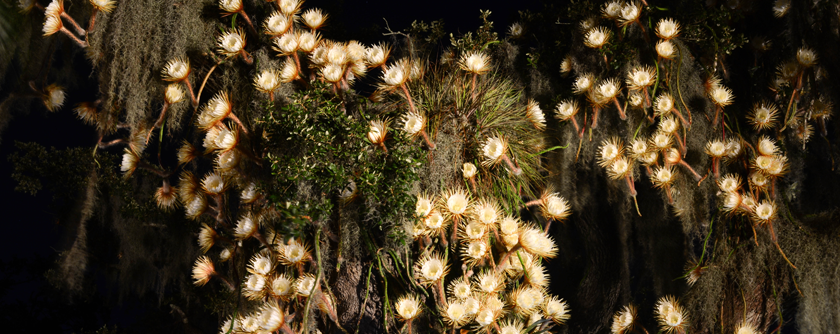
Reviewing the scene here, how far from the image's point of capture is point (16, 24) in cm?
156

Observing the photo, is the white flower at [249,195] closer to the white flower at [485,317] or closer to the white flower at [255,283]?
the white flower at [255,283]

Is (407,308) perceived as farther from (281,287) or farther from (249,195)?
(249,195)

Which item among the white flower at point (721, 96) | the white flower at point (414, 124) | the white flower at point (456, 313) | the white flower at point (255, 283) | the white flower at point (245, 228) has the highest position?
the white flower at point (721, 96)

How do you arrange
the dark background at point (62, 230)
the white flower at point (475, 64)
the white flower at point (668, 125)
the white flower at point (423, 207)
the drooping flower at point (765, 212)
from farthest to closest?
1. the dark background at point (62, 230)
2. the white flower at point (668, 125)
3. the drooping flower at point (765, 212)
4. the white flower at point (475, 64)
5. the white flower at point (423, 207)

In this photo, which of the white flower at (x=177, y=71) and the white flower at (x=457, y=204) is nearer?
the white flower at (x=457, y=204)

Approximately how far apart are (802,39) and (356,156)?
136cm

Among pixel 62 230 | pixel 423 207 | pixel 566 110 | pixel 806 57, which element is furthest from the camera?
pixel 62 230

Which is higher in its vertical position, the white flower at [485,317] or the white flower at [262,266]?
the white flower at [485,317]

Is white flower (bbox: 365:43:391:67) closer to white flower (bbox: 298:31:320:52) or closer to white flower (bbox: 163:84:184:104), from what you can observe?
white flower (bbox: 298:31:320:52)

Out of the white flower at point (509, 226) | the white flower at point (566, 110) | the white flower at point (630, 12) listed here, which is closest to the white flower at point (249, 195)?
the white flower at point (509, 226)

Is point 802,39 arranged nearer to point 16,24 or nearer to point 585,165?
point 585,165

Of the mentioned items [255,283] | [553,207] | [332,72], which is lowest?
[255,283]

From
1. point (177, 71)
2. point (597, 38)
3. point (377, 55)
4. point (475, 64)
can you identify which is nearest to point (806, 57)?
point (597, 38)

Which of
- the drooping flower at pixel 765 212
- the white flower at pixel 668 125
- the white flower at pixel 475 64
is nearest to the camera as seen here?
the white flower at pixel 475 64
